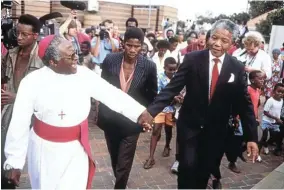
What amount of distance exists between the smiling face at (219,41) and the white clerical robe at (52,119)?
1.05 meters

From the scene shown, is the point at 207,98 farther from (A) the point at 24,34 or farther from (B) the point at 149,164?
(B) the point at 149,164

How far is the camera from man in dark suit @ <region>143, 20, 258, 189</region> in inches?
126

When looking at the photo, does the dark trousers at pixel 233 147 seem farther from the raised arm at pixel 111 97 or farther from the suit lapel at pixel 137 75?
the raised arm at pixel 111 97

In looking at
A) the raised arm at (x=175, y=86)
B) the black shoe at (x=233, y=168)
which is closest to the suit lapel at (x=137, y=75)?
the raised arm at (x=175, y=86)

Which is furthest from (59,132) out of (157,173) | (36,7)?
(36,7)

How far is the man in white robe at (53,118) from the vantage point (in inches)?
101

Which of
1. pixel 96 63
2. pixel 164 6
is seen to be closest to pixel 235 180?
pixel 96 63

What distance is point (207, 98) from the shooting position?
3219mm

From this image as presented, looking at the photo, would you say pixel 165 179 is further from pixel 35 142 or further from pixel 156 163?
pixel 35 142

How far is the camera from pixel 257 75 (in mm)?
5035

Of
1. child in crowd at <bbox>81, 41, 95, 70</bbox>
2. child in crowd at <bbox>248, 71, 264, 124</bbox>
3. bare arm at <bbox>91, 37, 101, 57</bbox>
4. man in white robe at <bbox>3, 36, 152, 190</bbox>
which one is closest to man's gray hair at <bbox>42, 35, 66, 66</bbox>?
man in white robe at <bbox>3, 36, 152, 190</bbox>

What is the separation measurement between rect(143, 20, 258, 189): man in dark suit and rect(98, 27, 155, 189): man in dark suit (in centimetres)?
58

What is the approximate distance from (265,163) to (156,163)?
1824 millimetres

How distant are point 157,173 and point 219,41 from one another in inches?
90.3
